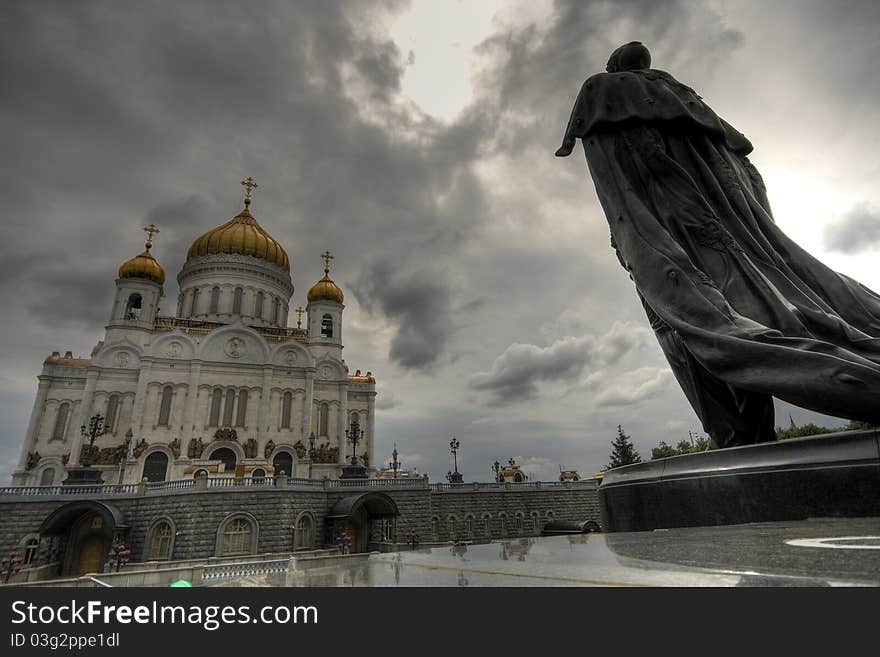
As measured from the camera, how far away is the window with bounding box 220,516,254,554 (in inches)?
840

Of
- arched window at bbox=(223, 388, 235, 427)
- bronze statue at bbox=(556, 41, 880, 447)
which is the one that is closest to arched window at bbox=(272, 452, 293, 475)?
arched window at bbox=(223, 388, 235, 427)

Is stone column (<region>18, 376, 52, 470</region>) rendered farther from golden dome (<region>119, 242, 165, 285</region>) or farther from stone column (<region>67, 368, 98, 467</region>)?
golden dome (<region>119, 242, 165, 285</region>)

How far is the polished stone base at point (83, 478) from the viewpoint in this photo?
23.0m

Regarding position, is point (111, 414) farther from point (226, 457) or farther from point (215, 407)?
point (226, 457)

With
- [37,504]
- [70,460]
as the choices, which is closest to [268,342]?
[70,460]

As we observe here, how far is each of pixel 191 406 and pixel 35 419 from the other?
9.60 m

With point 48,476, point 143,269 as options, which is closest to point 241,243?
point 143,269

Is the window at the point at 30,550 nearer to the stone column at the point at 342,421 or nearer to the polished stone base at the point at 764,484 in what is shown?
the stone column at the point at 342,421

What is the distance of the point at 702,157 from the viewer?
571cm

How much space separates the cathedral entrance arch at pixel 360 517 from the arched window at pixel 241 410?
13.9 meters

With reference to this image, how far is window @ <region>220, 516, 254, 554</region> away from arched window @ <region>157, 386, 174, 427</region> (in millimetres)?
14842

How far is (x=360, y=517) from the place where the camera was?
25.8m
